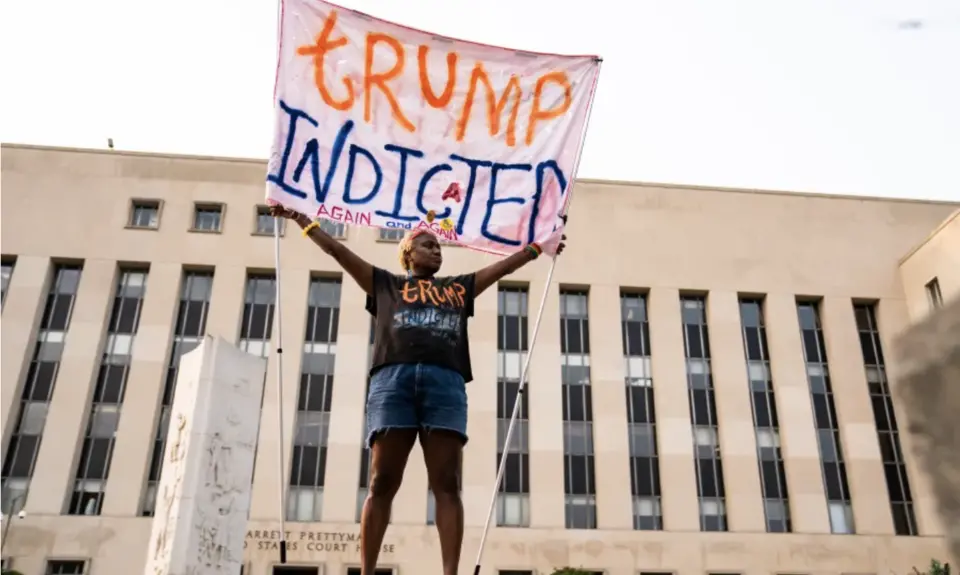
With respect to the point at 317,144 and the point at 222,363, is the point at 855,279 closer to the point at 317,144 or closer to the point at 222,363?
the point at 222,363

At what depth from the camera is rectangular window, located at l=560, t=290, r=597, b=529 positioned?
29141 millimetres

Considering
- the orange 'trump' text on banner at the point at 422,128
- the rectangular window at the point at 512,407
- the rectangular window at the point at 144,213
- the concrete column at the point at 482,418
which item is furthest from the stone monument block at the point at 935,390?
the rectangular window at the point at 144,213

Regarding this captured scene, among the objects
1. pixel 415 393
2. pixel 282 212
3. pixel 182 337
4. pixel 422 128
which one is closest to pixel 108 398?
pixel 182 337

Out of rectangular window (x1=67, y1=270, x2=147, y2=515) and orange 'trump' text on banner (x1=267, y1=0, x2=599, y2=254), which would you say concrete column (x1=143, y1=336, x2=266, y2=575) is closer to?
orange 'trump' text on banner (x1=267, y1=0, x2=599, y2=254)

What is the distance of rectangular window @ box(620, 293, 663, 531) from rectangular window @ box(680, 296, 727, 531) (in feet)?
5.26

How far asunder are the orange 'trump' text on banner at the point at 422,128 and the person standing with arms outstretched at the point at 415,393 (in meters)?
1.23

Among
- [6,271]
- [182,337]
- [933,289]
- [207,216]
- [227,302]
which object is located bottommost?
[182,337]

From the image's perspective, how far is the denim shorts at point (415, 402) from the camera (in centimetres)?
456

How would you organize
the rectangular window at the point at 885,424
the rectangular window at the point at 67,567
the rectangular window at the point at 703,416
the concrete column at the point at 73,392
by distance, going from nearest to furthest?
the rectangular window at the point at 67,567 < the concrete column at the point at 73,392 < the rectangular window at the point at 703,416 < the rectangular window at the point at 885,424

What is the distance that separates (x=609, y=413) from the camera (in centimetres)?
3031

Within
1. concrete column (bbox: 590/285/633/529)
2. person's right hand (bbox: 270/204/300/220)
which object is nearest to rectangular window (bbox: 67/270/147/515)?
concrete column (bbox: 590/285/633/529)

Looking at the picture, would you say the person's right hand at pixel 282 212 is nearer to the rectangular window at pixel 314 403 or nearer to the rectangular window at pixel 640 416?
the rectangular window at pixel 314 403

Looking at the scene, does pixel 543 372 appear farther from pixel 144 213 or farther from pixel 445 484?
pixel 445 484

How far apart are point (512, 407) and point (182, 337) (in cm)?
1332
